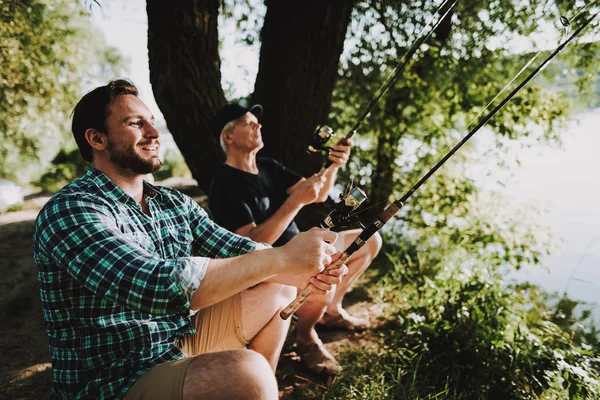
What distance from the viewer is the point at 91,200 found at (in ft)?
4.65

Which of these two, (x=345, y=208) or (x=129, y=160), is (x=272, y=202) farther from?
(x=129, y=160)

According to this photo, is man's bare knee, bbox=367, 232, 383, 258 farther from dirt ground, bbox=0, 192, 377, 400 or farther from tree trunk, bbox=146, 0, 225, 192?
tree trunk, bbox=146, 0, 225, 192

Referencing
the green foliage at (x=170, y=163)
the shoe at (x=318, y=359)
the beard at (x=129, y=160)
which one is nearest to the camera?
the beard at (x=129, y=160)

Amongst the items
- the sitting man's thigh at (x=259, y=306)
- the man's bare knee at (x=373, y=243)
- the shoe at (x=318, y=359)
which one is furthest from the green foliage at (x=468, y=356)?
the sitting man's thigh at (x=259, y=306)

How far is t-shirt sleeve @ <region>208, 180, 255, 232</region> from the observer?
2572mm

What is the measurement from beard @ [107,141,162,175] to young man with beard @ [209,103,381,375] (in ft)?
3.13

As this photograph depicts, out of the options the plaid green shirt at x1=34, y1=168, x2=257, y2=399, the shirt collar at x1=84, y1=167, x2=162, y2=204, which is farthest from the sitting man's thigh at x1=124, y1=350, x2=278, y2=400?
the shirt collar at x1=84, y1=167, x2=162, y2=204

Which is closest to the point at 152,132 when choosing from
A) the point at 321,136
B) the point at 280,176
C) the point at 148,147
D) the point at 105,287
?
the point at 148,147

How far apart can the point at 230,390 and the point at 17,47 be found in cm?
517

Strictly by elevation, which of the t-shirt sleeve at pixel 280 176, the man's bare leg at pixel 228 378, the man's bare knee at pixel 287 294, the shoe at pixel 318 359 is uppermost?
the t-shirt sleeve at pixel 280 176

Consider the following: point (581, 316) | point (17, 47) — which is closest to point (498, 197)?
point (581, 316)

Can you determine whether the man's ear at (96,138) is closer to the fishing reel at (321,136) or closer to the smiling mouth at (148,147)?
the smiling mouth at (148,147)

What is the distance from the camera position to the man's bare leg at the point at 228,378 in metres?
1.22

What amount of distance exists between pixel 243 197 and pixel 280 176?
2.10 ft
